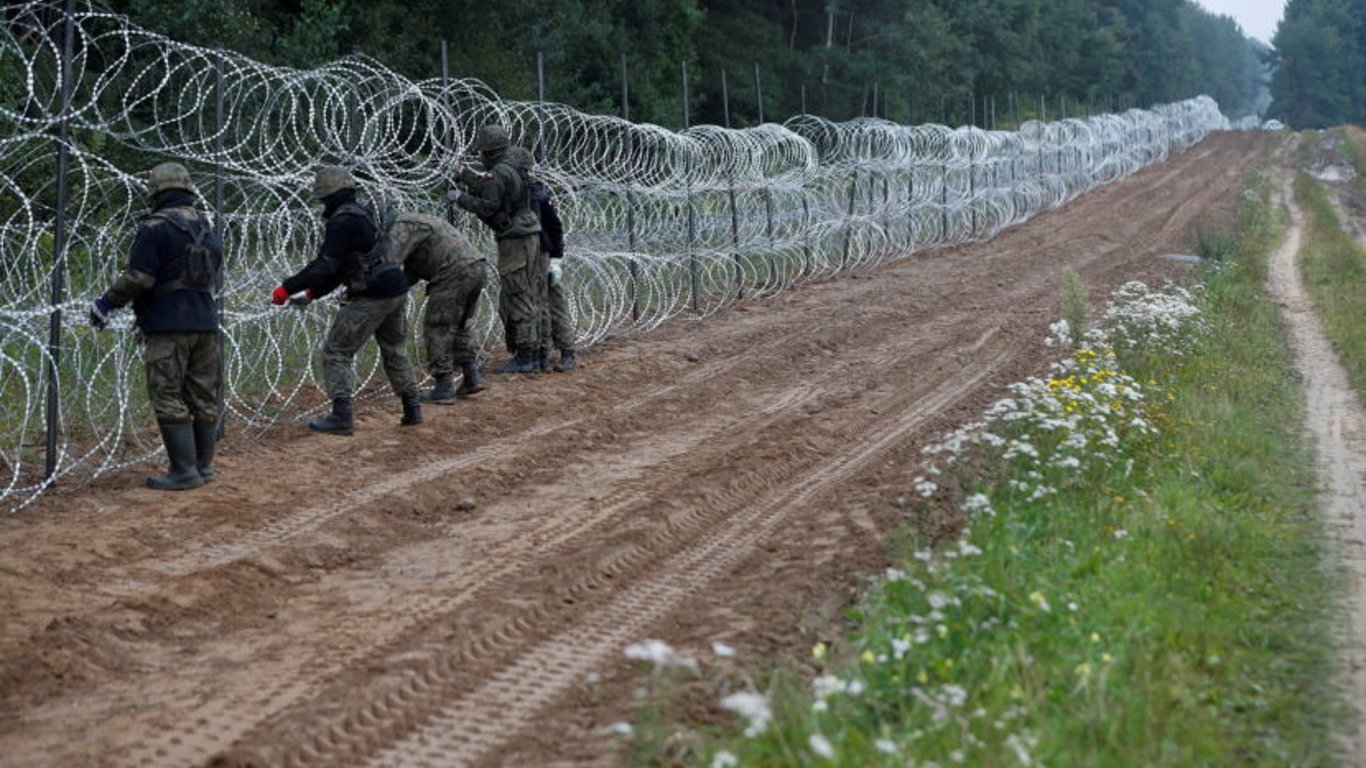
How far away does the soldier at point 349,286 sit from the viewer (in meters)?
9.84

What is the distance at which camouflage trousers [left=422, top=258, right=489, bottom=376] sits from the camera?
11203 mm

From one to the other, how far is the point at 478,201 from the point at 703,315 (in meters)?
4.95

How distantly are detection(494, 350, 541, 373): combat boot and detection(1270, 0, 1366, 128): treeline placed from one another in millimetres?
100376

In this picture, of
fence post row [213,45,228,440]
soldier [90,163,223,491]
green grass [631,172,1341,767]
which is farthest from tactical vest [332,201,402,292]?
green grass [631,172,1341,767]

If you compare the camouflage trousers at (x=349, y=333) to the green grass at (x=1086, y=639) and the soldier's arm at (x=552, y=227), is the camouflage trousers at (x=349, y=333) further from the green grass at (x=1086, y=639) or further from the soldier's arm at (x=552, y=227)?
the green grass at (x=1086, y=639)

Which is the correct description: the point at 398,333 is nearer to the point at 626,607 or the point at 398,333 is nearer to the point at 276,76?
the point at 276,76

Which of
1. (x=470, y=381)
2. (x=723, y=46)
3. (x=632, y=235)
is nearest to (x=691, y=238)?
(x=632, y=235)

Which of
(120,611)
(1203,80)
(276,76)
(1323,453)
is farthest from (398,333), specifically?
(1203,80)

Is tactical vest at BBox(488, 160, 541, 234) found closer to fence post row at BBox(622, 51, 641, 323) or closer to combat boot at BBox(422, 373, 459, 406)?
combat boot at BBox(422, 373, 459, 406)

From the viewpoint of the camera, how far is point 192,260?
8539 mm

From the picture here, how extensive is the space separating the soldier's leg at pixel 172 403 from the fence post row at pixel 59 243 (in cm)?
47

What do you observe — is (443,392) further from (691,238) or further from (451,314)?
(691,238)

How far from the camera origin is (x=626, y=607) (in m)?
6.60

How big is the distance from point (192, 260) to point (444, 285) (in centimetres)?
284
